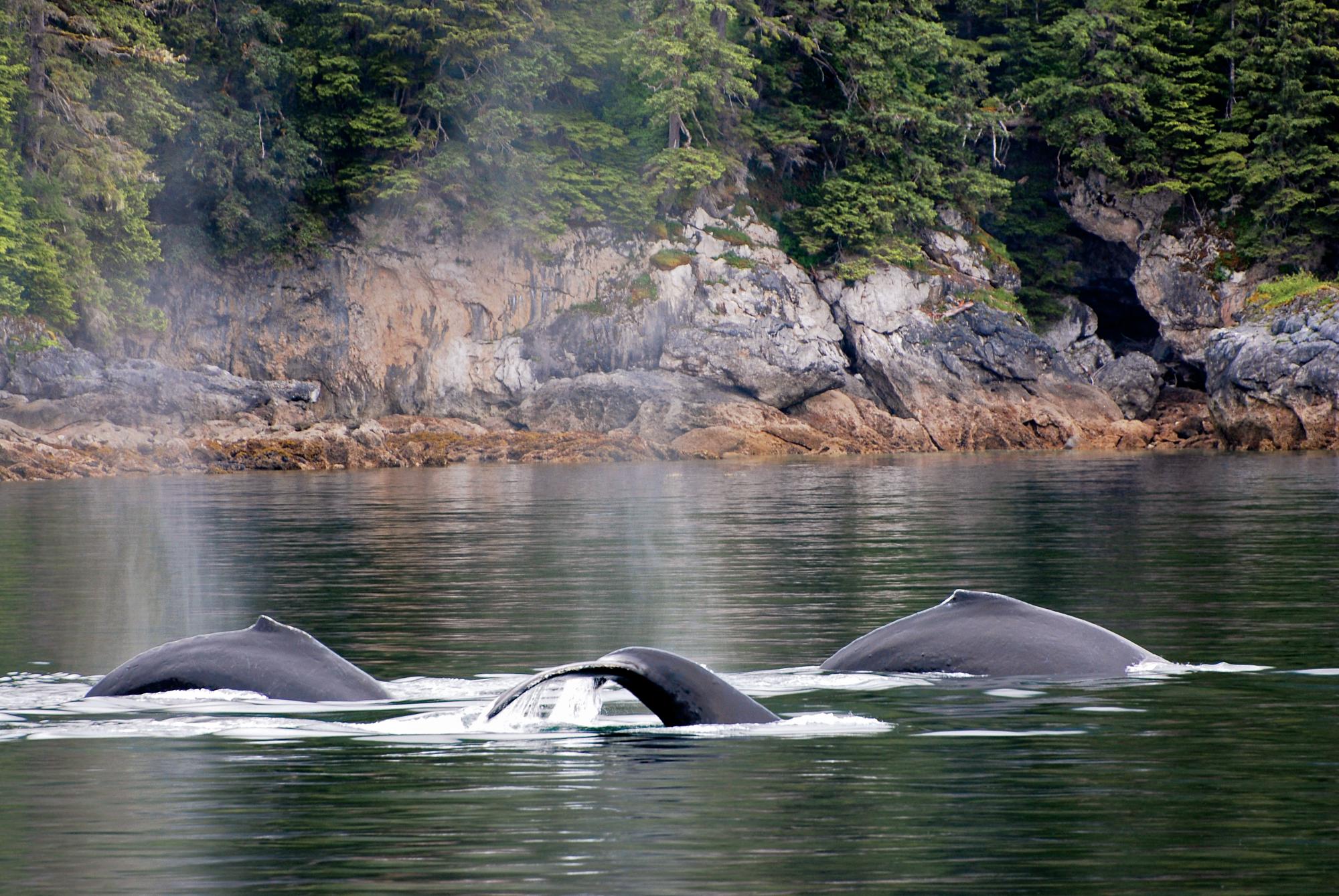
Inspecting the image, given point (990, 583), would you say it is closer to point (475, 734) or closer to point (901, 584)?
point (901, 584)

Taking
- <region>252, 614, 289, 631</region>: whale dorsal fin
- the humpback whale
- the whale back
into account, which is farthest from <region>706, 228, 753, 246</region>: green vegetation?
<region>252, 614, 289, 631</region>: whale dorsal fin

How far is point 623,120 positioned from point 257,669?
2628 inches

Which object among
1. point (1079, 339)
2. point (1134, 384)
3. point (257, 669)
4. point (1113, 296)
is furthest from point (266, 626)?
point (1113, 296)

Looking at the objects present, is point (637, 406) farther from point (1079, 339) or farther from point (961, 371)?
point (1079, 339)

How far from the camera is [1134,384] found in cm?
7725

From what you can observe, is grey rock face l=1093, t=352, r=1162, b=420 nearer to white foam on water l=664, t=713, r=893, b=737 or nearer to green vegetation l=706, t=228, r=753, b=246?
green vegetation l=706, t=228, r=753, b=246

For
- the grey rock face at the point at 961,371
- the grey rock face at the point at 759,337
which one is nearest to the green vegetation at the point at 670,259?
the grey rock face at the point at 759,337

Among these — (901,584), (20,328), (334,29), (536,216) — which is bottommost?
(901,584)

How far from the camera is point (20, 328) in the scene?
59375mm

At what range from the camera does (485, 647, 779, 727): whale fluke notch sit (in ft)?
30.7

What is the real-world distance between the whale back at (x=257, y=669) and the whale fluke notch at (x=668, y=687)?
150 centimetres

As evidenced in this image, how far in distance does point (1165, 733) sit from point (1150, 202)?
240 feet

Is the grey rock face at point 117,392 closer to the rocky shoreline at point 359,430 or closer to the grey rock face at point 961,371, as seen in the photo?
the rocky shoreline at point 359,430

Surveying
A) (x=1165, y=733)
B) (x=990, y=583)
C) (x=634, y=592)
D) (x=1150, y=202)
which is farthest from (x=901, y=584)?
(x=1150, y=202)
